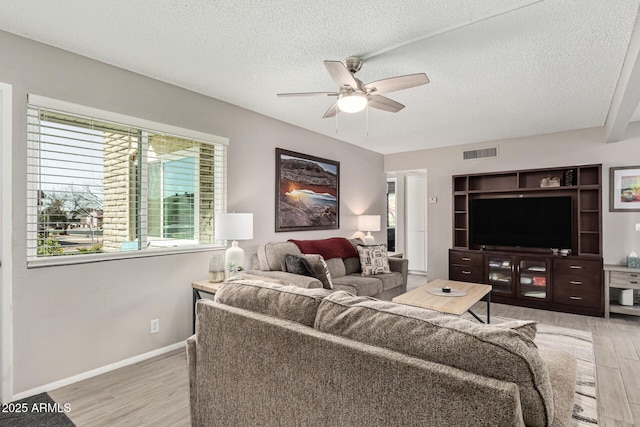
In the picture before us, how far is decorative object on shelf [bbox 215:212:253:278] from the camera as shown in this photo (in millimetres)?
3115

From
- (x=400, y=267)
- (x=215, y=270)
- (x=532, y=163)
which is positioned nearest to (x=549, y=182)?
(x=532, y=163)

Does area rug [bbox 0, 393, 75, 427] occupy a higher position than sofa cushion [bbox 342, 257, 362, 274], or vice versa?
sofa cushion [bbox 342, 257, 362, 274]

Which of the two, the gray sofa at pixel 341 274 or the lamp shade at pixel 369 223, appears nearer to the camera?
the gray sofa at pixel 341 274

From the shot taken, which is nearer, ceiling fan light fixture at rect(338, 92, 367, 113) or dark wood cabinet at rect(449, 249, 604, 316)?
ceiling fan light fixture at rect(338, 92, 367, 113)

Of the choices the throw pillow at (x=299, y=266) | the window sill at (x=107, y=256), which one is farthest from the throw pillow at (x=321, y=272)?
the window sill at (x=107, y=256)

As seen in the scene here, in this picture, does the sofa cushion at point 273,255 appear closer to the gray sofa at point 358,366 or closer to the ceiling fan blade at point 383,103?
the ceiling fan blade at point 383,103

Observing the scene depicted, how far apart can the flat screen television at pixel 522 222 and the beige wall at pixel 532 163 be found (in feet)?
1.48

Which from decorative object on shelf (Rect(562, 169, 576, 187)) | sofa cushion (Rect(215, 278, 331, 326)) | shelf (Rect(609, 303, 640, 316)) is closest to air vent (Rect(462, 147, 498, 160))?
decorative object on shelf (Rect(562, 169, 576, 187))

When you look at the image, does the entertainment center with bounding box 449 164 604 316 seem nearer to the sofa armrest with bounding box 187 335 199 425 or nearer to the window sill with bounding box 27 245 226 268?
the window sill with bounding box 27 245 226 268

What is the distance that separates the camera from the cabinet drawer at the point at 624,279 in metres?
3.92

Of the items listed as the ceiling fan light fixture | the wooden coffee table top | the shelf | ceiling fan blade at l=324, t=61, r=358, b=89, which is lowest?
the shelf

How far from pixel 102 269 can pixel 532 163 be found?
548 centimetres

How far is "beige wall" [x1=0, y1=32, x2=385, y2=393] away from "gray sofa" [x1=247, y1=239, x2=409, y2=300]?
273 mm

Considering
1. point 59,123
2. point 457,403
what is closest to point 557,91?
point 457,403
